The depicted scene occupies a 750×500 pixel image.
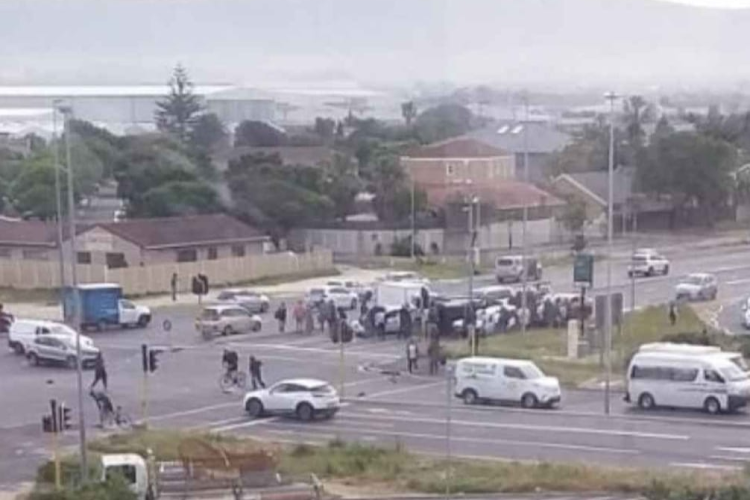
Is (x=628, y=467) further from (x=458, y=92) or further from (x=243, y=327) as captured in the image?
(x=458, y=92)

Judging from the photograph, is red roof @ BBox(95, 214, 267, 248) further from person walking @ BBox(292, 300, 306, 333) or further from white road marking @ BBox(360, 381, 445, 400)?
white road marking @ BBox(360, 381, 445, 400)

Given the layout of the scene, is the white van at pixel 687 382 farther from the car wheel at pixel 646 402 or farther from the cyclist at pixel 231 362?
the cyclist at pixel 231 362

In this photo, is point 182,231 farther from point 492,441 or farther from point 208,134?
point 492,441

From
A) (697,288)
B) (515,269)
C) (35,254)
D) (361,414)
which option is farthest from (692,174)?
(361,414)

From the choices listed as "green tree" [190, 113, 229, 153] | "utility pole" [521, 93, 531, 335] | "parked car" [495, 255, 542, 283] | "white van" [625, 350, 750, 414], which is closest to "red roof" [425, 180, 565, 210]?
"utility pole" [521, 93, 531, 335]

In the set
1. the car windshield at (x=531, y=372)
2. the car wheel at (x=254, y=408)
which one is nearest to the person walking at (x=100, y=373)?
the car wheel at (x=254, y=408)

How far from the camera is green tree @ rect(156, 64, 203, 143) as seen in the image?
17.2 metres

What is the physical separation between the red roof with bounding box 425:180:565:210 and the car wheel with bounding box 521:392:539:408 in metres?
6.41

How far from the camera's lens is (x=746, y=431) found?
6414mm

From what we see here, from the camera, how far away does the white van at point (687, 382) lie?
6.79 m

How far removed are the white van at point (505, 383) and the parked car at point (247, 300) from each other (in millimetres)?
3138

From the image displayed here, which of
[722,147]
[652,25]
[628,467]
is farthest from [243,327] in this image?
[652,25]

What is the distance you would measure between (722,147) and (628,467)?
9.05 meters

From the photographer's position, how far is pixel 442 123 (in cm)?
1777
